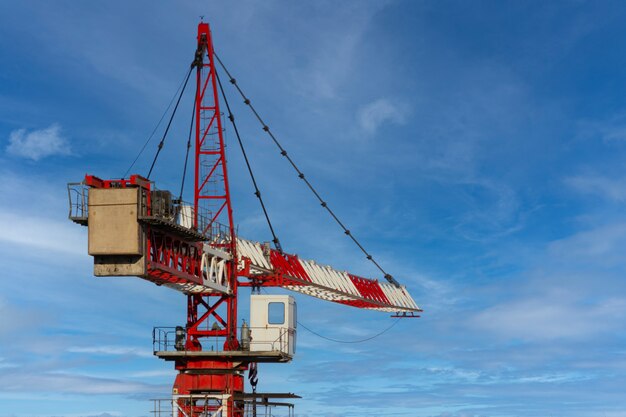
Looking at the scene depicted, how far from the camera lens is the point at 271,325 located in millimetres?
79312

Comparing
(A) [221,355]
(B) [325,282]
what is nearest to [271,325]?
(A) [221,355]

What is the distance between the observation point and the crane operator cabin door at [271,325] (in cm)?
7875

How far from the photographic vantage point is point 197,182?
8400cm

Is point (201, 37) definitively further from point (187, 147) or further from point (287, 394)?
point (287, 394)

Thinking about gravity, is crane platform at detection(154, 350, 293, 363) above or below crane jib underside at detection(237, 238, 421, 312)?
below

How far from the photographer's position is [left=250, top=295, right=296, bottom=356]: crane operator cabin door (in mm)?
78750

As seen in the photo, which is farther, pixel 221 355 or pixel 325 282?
pixel 325 282

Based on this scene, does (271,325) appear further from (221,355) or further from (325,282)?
(325,282)

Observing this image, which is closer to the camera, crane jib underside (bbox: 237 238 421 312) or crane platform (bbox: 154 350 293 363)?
crane platform (bbox: 154 350 293 363)

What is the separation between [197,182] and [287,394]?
1895cm

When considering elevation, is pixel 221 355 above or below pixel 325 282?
below

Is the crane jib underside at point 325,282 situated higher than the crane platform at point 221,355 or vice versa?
the crane jib underside at point 325,282

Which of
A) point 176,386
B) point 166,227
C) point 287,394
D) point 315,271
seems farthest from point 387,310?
point 166,227

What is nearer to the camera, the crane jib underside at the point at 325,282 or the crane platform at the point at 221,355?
the crane platform at the point at 221,355
